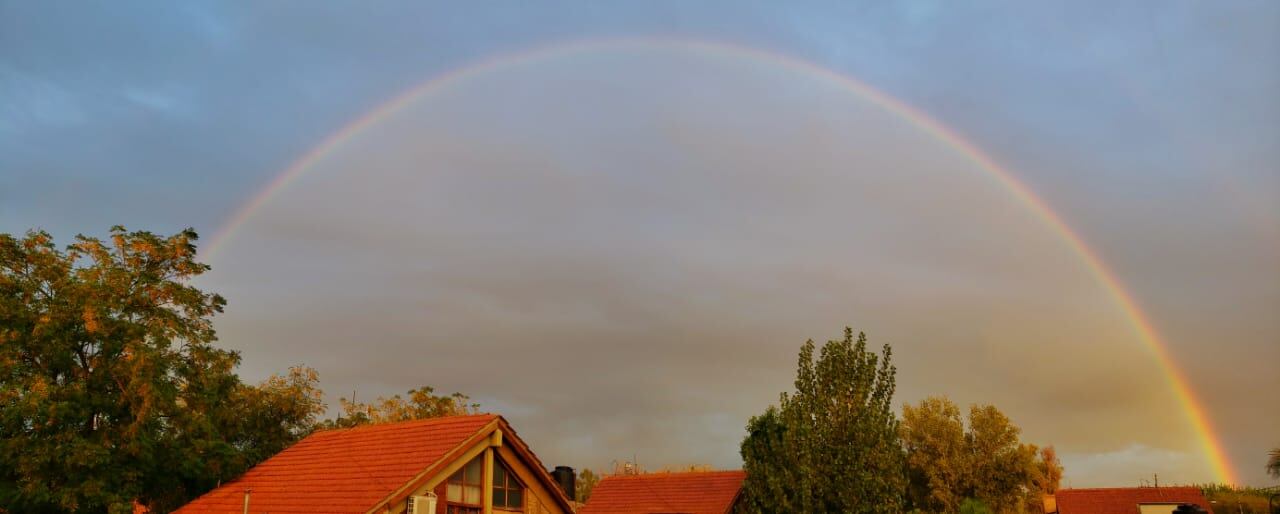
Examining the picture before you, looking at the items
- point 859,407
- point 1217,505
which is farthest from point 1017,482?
point 859,407

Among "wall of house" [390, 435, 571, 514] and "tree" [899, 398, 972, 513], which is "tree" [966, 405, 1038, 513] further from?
"wall of house" [390, 435, 571, 514]

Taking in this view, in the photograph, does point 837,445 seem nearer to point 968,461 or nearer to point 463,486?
point 463,486

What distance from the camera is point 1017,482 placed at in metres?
81.2

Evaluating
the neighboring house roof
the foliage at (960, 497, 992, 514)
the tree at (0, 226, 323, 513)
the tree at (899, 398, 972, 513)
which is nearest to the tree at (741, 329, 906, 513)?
the neighboring house roof

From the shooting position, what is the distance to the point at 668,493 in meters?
51.7

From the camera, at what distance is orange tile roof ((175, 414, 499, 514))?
2705cm

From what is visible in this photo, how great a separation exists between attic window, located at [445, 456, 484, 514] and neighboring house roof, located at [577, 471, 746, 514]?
2085cm

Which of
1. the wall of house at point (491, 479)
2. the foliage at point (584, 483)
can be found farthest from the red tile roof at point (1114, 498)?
the wall of house at point (491, 479)

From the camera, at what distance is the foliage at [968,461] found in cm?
8050

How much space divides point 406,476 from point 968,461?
65874mm

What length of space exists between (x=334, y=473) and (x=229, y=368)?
15.0m

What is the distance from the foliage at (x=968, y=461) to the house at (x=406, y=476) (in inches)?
2253

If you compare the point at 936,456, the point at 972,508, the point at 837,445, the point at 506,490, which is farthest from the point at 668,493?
the point at 936,456

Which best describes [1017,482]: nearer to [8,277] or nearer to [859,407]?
[859,407]
